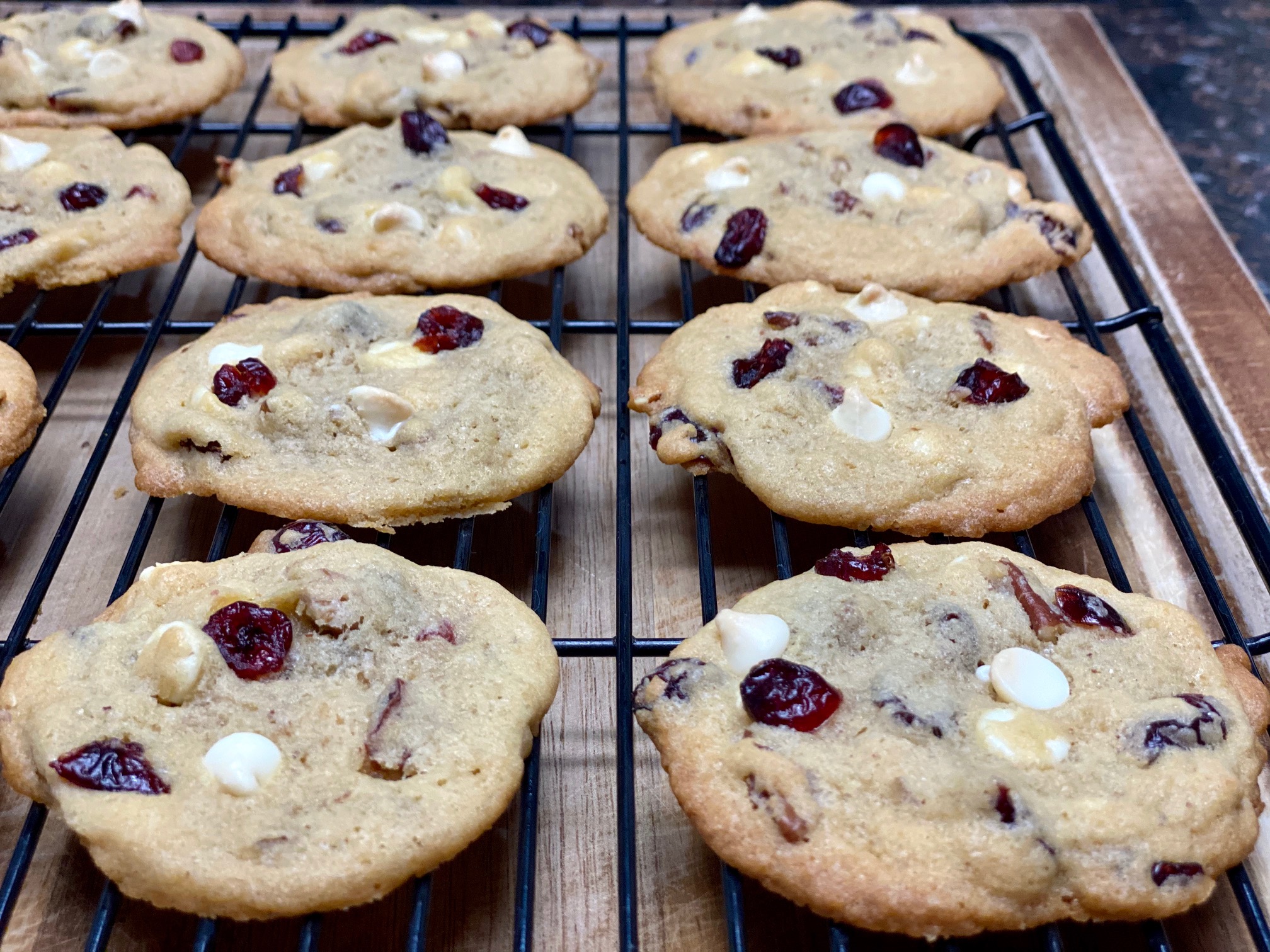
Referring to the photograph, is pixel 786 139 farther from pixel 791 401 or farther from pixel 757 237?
pixel 791 401

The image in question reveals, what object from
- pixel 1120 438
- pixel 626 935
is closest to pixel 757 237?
pixel 1120 438

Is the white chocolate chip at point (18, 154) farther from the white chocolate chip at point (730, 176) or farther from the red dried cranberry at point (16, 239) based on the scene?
the white chocolate chip at point (730, 176)

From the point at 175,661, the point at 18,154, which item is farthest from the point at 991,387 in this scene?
the point at 18,154

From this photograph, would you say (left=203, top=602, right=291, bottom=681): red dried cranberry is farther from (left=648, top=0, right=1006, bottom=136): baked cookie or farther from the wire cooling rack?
(left=648, top=0, right=1006, bottom=136): baked cookie

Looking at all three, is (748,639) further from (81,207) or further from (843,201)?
(81,207)

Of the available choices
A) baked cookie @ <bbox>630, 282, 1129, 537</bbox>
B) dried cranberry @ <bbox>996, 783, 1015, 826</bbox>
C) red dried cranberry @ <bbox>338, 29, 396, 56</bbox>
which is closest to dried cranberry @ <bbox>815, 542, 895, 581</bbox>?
baked cookie @ <bbox>630, 282, 1129, 537</bbox>
